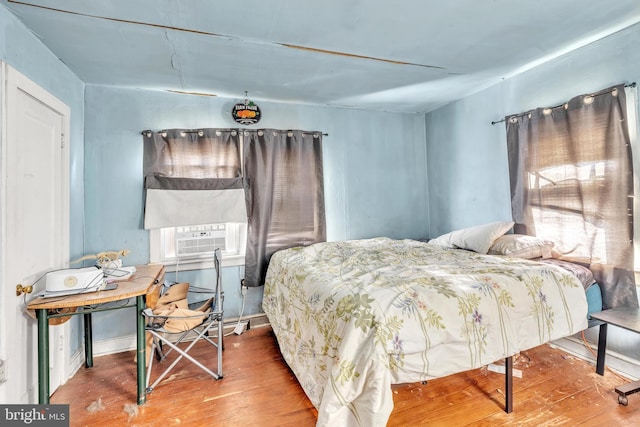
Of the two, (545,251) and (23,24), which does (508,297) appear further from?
(23,24)

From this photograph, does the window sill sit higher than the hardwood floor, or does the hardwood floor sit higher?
the window sill

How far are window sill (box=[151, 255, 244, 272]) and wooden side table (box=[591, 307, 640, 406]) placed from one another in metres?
2.92

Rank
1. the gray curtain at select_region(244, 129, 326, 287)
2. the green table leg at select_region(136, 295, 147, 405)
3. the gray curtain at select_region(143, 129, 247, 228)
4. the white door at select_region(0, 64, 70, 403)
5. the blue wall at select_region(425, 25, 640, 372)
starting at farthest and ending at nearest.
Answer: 1. the gray curtain at select_region(244, 129, 326, 287)
2. the gray curtain at select_region(143, 129, 247, 228)
3. the blue wall at select_region(425, 25, 640, 372)
4. the green table leg at select_region(136, 295, 147, 405)
5. the white door at select_region(0, 64, 70, 403)

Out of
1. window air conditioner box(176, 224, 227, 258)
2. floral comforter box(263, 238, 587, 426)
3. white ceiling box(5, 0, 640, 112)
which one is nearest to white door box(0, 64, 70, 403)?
white ceiling box(5, 0, 640, 112)

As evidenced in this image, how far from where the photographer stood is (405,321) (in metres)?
1.38

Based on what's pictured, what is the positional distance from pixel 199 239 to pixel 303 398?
6.00ft

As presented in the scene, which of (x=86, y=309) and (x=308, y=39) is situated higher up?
(x=308, y=39)

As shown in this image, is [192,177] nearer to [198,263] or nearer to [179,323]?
[198,263]

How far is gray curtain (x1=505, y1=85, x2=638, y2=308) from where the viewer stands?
81.0 inches

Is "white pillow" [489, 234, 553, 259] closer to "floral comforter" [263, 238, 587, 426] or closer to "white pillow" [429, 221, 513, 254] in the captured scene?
"white pillow" [429, 221, 513, 254]

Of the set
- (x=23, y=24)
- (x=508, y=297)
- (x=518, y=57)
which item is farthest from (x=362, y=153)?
(x=23, y=24)

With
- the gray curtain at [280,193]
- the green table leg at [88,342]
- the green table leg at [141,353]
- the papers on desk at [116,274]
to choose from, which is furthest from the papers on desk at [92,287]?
the gray curtain at [280,193]

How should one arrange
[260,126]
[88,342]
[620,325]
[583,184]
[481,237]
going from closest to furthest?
[620,325], [583,184], [88,342], [481,237], [260,126]

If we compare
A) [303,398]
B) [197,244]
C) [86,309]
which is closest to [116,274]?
[86,309]
